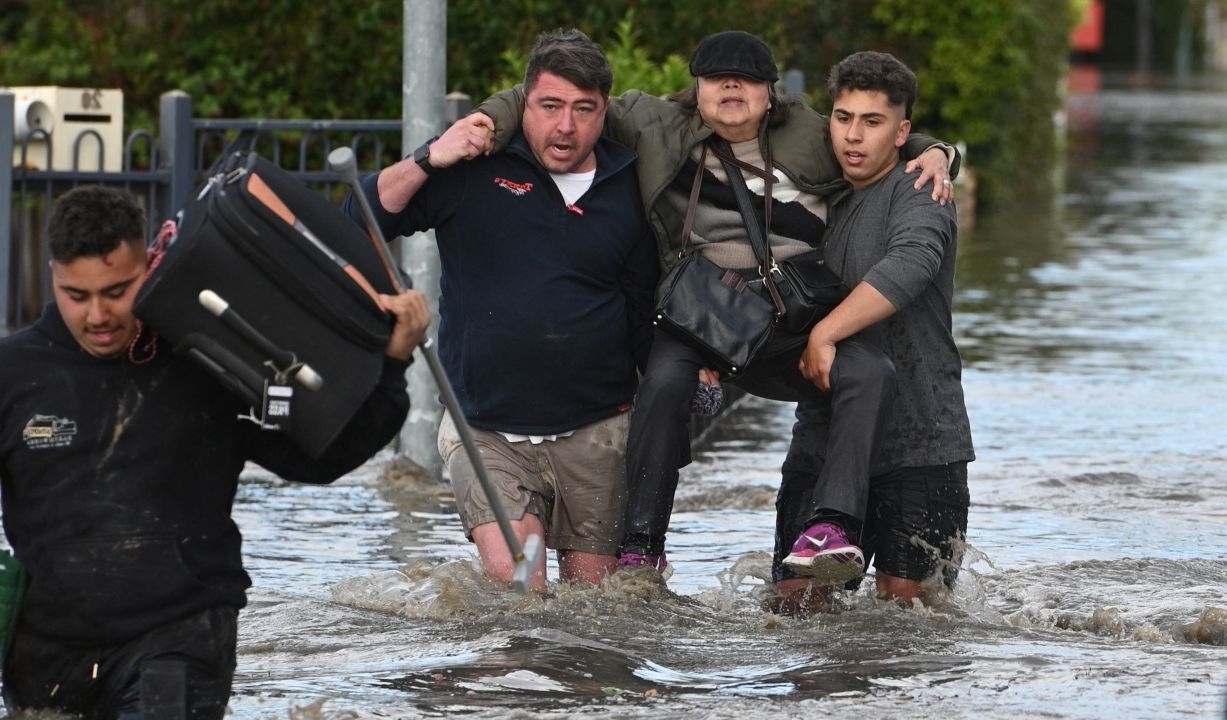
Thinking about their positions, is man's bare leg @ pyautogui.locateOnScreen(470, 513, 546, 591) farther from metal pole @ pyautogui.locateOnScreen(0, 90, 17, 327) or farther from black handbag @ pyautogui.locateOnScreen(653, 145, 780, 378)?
metal pole @ pyautogui.locateOnScreen(0, 90, 17, 327)

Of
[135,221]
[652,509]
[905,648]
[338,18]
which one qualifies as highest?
[338,18]

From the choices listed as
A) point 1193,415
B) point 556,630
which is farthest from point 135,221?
point 1193,415

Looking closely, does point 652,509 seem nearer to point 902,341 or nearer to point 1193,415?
point 902,341

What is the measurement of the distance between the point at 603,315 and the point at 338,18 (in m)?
7.80

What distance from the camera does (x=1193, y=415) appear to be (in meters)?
10.5

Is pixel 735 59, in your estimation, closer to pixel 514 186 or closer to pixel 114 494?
pixel 514 186

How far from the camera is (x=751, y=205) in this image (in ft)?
18.5

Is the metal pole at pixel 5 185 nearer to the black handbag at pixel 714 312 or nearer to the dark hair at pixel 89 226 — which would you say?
the black handbag at pixel 714 312

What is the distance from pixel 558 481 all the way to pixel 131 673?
1.96m

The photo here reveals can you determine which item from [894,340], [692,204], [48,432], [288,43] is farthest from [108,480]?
[288,43]

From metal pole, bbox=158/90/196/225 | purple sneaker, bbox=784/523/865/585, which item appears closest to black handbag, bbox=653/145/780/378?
purple sneaker, bbox=784/523/865/585

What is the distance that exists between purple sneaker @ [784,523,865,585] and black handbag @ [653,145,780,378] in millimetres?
490

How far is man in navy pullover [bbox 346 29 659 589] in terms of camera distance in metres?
5.54

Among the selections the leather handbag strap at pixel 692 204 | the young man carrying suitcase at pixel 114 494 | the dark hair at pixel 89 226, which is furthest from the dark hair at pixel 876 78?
the dark hair at pixel 89 226
